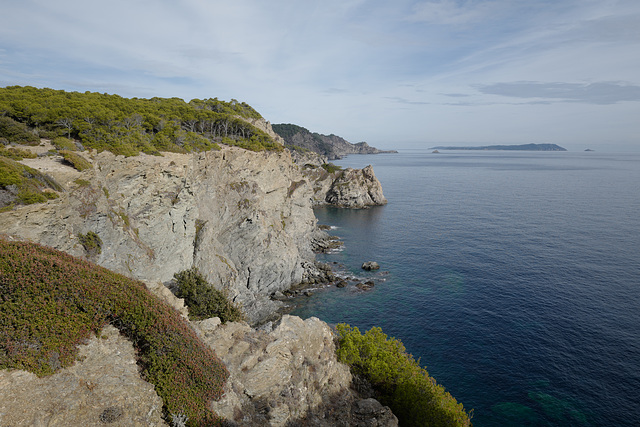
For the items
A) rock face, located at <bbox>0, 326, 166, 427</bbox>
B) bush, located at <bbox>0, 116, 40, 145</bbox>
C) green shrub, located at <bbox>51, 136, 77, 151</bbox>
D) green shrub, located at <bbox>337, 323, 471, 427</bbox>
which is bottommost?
green shrub, located at <bbox>337, 323, 471, 427</bbox>

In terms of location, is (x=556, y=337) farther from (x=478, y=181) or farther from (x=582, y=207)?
(x=478, y=181)

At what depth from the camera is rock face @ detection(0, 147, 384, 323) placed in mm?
29375

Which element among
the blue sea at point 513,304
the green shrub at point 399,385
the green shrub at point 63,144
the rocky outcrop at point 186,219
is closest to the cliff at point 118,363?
the green shrub at point 399,385

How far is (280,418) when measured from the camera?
58.2ft

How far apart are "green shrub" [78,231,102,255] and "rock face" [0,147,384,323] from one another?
1.09 feet

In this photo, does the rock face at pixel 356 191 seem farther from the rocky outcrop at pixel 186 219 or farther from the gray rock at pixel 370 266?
the gray rock at pixel 370 266

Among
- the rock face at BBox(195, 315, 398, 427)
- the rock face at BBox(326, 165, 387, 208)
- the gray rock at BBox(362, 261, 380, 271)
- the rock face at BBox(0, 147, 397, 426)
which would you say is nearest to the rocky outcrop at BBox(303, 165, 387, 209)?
the rock face at BBox(326, 165, 387, 208)

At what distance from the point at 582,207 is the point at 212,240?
11502 cm

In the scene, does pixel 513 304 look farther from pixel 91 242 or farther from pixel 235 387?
pixel 91 242

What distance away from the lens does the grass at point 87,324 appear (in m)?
13.3

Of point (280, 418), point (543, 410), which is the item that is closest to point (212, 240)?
point (280, 418)

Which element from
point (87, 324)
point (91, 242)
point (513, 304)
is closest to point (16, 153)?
point (91, 242)

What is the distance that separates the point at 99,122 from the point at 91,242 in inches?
751

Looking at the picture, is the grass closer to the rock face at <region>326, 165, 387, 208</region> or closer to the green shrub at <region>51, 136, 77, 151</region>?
the green shrub at <region>51, 136, 77, 151</region>
